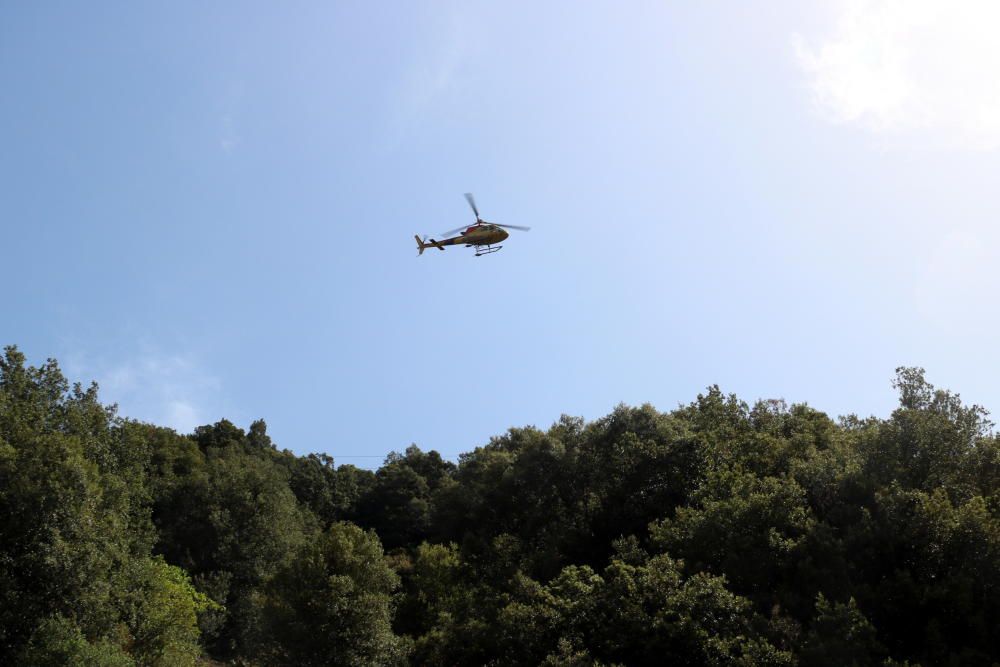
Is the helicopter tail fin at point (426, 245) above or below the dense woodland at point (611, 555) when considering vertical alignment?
above

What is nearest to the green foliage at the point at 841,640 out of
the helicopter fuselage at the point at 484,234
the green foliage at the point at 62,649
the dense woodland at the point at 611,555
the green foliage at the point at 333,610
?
the dense woodland at the point at 611,555

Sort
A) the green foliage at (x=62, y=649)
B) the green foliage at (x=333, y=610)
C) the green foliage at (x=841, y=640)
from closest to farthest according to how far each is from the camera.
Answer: the green foliage at (x=841, y=640)
the green foliage at (x=62, y=649)
the green foliage at (x=333, y=610)

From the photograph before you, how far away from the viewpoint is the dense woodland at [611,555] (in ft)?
86.1

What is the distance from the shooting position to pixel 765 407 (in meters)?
48.1

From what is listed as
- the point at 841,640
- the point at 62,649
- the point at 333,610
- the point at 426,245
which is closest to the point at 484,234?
the point at 426,245

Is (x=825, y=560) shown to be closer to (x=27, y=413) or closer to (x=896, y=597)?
(x=896, y=597)

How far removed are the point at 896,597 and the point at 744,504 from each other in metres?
6.60

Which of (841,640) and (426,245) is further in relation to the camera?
(426,245)

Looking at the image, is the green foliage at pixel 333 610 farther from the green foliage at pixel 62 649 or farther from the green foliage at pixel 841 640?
the green foliage at pixel 841 640

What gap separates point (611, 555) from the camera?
118 feet

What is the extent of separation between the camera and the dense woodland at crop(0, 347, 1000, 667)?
26.2m

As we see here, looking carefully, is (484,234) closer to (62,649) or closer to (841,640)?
(841,640)

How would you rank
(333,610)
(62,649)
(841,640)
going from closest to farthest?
1. (841,640)
2. (62,649)
3. (333,610)

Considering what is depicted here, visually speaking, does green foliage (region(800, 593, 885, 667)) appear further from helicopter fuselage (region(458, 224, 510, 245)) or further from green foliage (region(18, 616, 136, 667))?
green foliage (region(18, 616, 136, 667))
